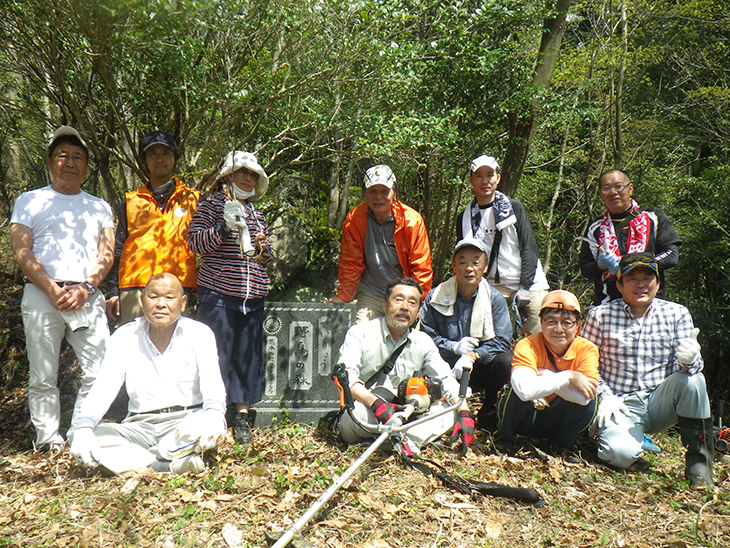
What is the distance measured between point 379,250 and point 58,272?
8.14 feet

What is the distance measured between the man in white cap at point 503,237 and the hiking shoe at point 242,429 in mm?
2380

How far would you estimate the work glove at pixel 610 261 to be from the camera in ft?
15.6

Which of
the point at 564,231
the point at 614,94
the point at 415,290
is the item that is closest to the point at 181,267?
the point at 415,290

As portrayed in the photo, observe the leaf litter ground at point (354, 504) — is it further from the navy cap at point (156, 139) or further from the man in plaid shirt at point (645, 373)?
the navy cap at point (156, 139)

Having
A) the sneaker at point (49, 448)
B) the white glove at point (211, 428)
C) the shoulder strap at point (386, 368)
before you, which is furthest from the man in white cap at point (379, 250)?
the sneaker at point (49, 448)

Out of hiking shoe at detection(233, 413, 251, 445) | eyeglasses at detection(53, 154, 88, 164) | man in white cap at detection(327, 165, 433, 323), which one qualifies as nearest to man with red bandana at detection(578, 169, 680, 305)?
man in white cap at detection(327, 165, 433, 323)

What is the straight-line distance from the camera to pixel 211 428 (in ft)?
Answer: 12.1

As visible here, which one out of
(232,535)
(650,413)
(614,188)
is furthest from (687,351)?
(232,535)

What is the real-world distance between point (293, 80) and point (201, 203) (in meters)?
1.93

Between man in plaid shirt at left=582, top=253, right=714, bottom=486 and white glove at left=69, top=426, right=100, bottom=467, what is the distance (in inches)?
138

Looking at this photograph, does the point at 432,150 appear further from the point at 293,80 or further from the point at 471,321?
the point at 471,321

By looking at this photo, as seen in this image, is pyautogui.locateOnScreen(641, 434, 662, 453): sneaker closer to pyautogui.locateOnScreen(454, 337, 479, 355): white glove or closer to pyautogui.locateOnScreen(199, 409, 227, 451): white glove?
pyautogui.locateOnScreen(454, 337, 479, 355): white glove

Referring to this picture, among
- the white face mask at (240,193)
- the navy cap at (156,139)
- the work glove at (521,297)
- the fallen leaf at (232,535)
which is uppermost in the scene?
the navy cap at (156,139)

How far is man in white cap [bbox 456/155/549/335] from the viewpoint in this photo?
4.95 meters
